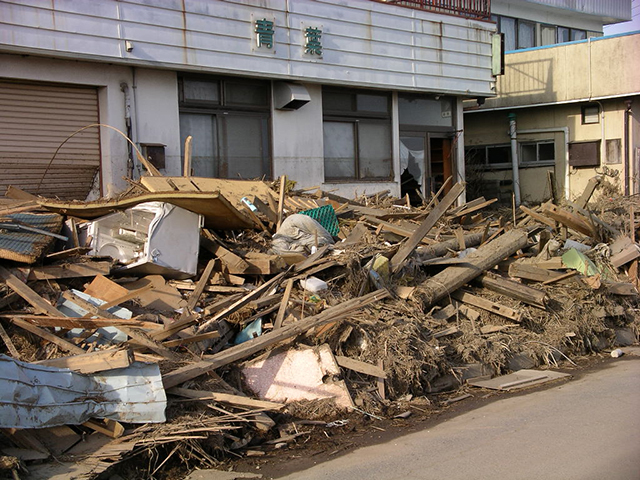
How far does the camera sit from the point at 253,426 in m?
6.32

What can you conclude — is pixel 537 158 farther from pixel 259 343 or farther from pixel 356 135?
pixel 259 343

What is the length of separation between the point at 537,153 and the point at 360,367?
16.5 m

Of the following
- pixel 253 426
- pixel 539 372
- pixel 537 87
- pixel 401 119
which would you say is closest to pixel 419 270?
pixel 539 372

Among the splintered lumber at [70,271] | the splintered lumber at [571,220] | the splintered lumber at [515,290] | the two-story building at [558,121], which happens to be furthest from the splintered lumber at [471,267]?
the two-story building at [558,121]

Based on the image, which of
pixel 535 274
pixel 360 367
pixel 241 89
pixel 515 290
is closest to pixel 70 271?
pixel 360 367

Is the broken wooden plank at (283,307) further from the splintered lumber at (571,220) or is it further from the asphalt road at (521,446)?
the splintered lumber at (571,220)

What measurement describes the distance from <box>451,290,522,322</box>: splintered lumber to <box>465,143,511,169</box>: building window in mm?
12487

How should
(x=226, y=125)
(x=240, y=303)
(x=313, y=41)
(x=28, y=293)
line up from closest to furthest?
1. (x=28, y=293)
2. (x=240, y=303)
3. (x=226, y=125)
4. (x=313, y=41)

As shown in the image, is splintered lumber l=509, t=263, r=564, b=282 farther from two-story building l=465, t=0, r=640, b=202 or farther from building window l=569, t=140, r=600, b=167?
building window l=569, t=140, r=600, b=167

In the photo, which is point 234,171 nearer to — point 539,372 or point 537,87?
point 539,372

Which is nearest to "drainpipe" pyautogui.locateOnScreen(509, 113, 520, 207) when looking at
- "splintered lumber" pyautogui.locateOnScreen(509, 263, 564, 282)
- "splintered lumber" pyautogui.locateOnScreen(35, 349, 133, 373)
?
"splintered lumber" pyautogui.locateOnScreen(509, 263, 564, 282)

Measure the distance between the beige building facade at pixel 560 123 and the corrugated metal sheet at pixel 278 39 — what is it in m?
3.30

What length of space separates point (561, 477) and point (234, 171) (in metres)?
10.1

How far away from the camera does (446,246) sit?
1155cm
